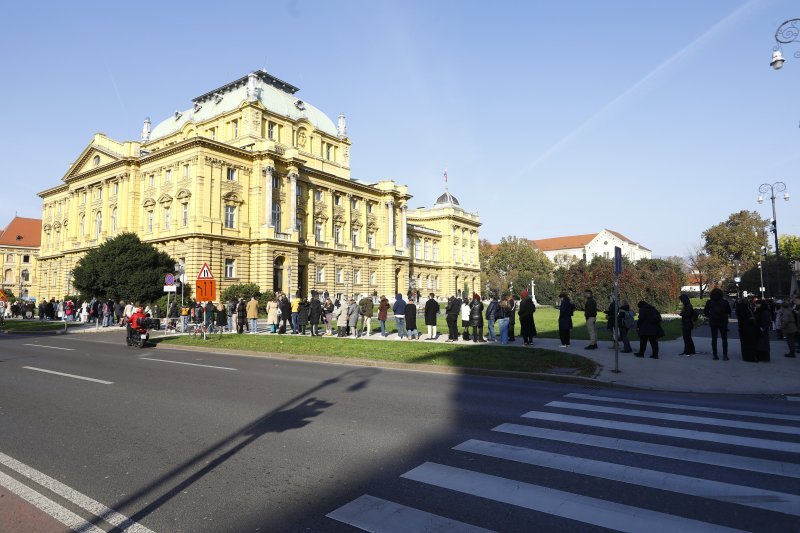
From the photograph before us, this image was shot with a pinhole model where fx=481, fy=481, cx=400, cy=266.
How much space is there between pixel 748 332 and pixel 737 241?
278 feet

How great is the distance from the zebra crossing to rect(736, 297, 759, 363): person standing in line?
23.9 feet

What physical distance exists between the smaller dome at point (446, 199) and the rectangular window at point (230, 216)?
46.8 metres

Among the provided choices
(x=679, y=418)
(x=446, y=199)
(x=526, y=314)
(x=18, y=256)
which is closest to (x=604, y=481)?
(x=679, y=418)

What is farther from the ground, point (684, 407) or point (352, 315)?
point (352, 315)

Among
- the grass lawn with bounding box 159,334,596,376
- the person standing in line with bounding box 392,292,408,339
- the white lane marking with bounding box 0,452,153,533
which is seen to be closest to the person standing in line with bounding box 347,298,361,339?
the person standing in line with bounding box 392,292,408,339

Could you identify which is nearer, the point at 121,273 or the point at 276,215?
the point at 121,273

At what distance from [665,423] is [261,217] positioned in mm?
48602

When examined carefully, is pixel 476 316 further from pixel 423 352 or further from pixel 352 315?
pixel 352 315

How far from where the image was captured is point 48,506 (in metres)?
4.33

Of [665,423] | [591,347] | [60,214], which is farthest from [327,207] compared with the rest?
[665,423]

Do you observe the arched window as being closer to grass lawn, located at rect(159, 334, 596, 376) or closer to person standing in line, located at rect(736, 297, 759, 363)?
grass lawn, located at rect(159, 334, 596, 376)

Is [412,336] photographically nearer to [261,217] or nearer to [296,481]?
[296,481]

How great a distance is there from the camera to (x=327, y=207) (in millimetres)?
61094

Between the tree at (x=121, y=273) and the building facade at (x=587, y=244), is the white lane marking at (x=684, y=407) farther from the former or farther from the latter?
the building facade at (x=587, y=244)
